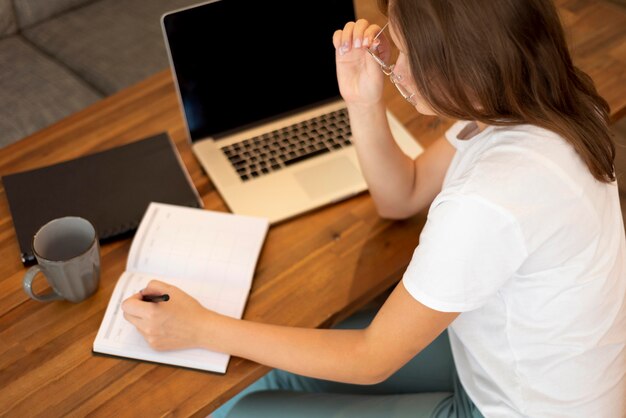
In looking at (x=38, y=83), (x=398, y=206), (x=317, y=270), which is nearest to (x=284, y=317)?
(x=317, y=270)

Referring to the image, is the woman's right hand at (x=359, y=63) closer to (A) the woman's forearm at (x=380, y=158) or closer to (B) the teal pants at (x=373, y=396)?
(A) the woman's forearm at (x=380, y=158)

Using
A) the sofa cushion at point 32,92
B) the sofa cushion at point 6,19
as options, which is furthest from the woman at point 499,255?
the sofa cushion at point 6,19

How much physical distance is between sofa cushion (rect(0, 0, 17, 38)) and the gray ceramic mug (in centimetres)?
122

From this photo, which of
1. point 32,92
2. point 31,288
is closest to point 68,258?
point 31,288

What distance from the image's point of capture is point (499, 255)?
3.09 feet

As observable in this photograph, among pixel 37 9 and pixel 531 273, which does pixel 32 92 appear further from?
pixel 531 273

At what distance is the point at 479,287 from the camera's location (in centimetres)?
96

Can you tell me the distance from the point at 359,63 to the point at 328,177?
0.67 feet

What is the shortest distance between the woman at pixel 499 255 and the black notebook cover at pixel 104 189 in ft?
0.75

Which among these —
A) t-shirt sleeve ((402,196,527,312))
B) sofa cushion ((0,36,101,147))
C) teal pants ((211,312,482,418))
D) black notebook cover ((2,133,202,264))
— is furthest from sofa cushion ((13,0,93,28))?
t-shirt sleeve ((402,196,527,312))

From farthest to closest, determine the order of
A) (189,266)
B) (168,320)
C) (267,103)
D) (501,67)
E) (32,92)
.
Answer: (32,92) → (267,103) → (189,266) → (168,320) → (501,67)

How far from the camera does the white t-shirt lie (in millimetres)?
935

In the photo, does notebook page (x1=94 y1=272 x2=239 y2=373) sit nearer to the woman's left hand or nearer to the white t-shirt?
the woman's left hand

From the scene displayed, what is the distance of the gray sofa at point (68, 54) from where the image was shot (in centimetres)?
193
